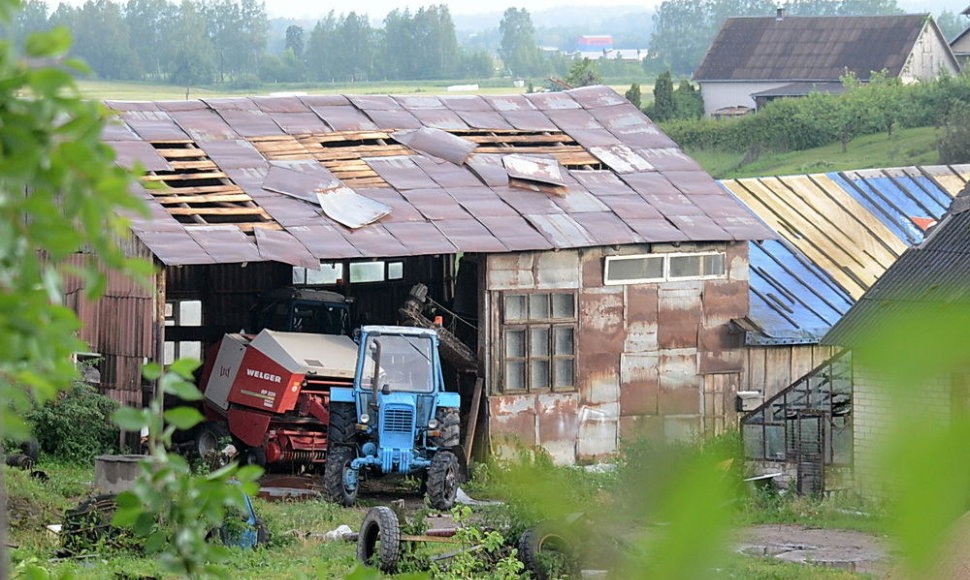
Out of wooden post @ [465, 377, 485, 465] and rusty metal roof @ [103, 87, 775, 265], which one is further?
wooden post @ [465, 377, 485, 465]

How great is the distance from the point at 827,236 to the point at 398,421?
40.4ft

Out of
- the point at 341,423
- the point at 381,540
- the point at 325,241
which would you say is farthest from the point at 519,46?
the point at 381,540

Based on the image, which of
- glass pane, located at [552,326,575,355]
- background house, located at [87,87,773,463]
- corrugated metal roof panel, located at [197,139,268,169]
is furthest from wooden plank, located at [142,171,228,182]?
glass pane, located at [552,326,575,355]

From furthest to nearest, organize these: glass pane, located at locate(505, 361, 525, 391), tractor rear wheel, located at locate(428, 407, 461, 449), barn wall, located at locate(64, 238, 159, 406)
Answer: glass pane, located at locate(505, 361, 525, 391), barn wall, located at locate(64, 238, 159, 406), tractor rear wheel, located at locate(428, 407, 461, 449)

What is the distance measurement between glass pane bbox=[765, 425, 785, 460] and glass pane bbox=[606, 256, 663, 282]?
353cm

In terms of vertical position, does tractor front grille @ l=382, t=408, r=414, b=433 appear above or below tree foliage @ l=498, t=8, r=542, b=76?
below

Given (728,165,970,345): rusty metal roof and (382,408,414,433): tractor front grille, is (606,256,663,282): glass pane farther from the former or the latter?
(382,408,414,433): tractor front grille

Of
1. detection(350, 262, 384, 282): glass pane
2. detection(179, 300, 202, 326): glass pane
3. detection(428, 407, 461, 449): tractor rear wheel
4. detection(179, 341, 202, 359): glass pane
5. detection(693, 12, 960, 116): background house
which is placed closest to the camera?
detection(428, 407, 461, 449): tractor rear wheel

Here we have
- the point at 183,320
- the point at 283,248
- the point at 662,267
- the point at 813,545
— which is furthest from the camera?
the point at 183,320

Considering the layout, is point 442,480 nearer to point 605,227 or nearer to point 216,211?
point 216,211

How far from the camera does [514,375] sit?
24.2 meters

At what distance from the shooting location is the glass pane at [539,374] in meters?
24.3

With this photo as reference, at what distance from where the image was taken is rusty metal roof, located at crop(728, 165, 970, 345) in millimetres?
26844

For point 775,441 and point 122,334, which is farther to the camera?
point 775,441
